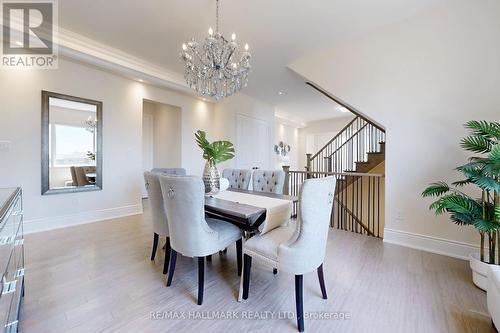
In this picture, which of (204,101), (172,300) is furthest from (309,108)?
(172,300)

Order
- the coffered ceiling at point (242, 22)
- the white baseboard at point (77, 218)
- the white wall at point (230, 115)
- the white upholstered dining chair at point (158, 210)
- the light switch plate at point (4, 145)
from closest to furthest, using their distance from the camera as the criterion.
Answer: the white upholstered dining chair at point (158, 210) < the coffered ceiling at point (242, 22) < the light switch plate at point (4, 145) < the white baseboard at point (77, 218) < the white wall at point (230, 115)

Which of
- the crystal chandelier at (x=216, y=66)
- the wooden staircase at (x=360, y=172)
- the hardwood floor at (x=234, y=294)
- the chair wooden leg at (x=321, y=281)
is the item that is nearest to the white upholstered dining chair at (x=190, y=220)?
the hardwood floor at (x=234, y=294)

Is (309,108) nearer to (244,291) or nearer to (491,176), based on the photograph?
(491,176)

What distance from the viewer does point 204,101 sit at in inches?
224

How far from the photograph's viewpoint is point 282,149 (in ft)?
28.2

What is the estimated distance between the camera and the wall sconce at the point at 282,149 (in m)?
8.31

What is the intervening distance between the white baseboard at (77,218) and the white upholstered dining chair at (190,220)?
2.96 m

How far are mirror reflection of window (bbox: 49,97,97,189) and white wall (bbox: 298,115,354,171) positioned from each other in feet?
25.9

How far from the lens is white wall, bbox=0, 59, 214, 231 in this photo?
122 inches

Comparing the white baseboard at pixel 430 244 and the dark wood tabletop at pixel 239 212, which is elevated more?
the dark wood tabletop at pixel 239 212

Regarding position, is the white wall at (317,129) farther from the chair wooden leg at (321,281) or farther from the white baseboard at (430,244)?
the chair wooden leg at (321,281)

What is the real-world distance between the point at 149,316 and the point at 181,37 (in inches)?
141

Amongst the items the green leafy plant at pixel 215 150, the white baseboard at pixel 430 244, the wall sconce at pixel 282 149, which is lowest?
the white baseboard at pixel 430 244

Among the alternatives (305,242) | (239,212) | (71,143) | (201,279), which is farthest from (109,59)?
(305,242)
